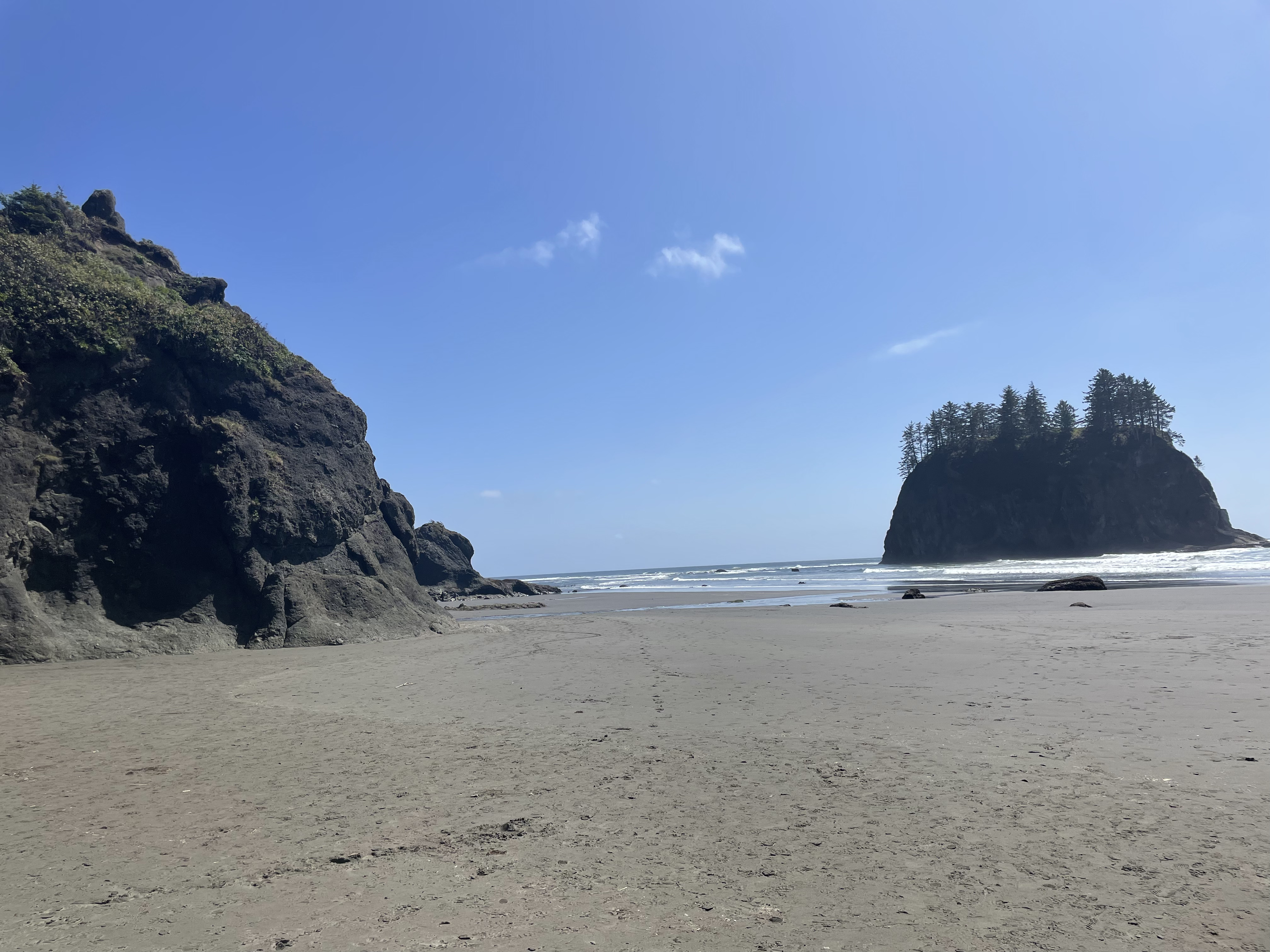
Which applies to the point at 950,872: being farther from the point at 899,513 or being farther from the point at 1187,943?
the point at 899,513

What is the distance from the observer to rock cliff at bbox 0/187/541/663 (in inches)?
676

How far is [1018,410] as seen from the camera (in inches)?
3538

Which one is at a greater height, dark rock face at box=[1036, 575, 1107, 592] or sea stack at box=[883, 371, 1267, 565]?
sea stack at box=[883, 371, 1267, 565]

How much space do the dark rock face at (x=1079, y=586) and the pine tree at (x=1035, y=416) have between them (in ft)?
209

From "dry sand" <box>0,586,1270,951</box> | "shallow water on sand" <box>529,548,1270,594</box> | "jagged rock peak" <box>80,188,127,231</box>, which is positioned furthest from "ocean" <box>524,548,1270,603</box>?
"jagged rock peak" <box>80,188,127,231</box>

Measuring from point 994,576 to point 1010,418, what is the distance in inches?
1910

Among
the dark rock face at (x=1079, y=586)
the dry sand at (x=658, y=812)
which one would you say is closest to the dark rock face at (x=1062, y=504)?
the dark rock face at (x=1079, y=586)

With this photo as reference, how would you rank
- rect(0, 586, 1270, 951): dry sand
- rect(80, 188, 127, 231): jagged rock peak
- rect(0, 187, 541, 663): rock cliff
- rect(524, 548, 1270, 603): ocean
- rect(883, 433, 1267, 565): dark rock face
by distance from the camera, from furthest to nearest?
rect(883, 433, 1267, 565): dark rock face
rect(524, 548, 1270, 603): ocean
rect(80, 188, 127, 231): jagged rock peak
rect(0, 187, 541, 663): rock cliff
rect(0, 586, 1270, 951): dry sand

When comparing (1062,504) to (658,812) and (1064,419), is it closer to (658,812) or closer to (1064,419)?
(1064,419)

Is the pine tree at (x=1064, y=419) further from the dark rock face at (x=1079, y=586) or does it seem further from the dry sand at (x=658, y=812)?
the dry sand at (x=658, y=812)

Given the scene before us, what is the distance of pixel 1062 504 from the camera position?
8006 centimetres

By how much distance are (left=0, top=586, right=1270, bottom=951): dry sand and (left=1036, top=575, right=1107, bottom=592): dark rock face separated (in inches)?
804

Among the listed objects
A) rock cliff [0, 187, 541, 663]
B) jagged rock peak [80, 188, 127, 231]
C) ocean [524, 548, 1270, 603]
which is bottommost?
ocean [524, 548, 1270, 603]

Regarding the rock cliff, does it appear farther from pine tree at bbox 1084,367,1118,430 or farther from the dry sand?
pine tree at bbox 1084,367,1118,430
